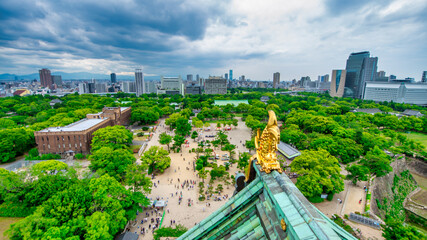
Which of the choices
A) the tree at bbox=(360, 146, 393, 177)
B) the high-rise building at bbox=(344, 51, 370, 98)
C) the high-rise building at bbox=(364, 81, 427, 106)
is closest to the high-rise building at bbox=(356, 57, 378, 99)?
the high-rise building at bbox=(344, 51, 370, 98)

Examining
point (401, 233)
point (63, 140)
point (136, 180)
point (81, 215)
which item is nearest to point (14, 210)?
point (81, 215)

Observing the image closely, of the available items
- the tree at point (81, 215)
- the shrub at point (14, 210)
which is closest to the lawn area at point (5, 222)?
the shrub at point (14, 210)

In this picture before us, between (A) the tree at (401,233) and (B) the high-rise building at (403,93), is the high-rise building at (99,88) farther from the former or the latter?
(B) the high-rise building at (403,93)

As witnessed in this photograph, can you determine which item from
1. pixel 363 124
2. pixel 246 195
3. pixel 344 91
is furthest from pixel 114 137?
pixel 344 91

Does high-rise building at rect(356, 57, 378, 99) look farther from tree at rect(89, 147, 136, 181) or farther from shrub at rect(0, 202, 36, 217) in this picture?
shrub at rect(0, 202, 36, 217)

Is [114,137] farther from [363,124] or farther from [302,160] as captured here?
[363,124]
